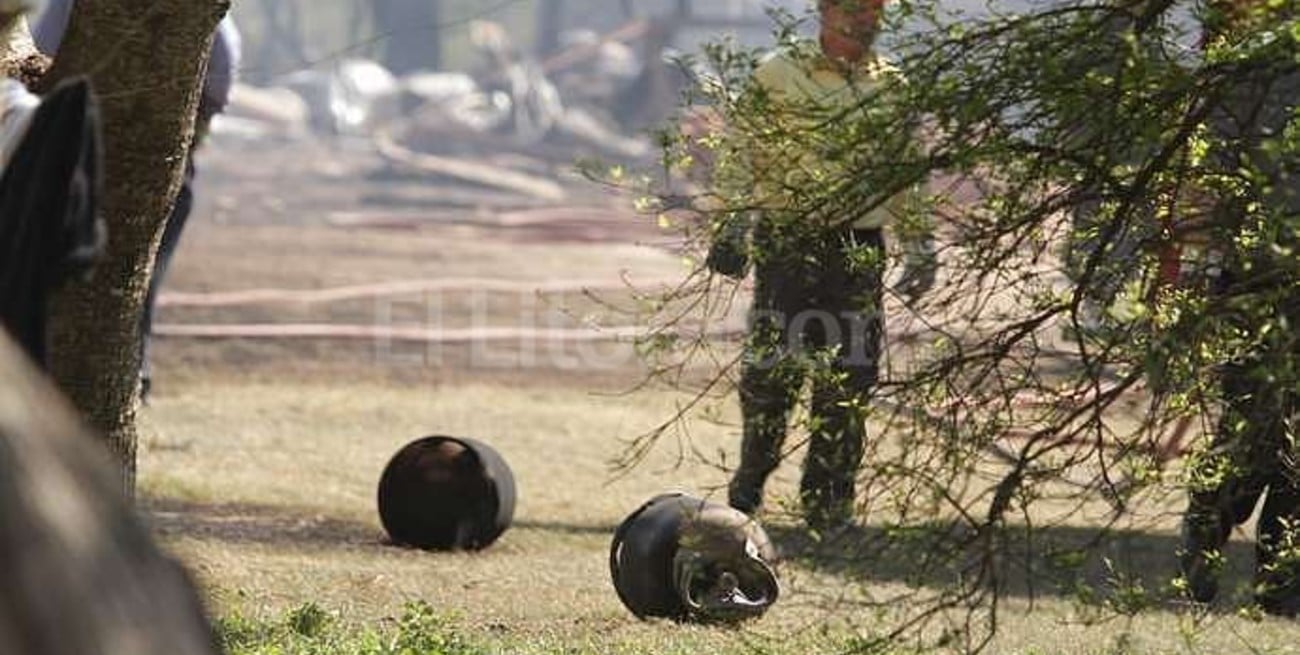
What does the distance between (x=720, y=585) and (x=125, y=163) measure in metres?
2.58

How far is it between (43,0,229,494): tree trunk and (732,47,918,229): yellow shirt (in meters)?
1.37

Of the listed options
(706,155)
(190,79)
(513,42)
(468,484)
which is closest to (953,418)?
(706,155)

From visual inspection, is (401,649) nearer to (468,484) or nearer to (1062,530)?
(468,484)

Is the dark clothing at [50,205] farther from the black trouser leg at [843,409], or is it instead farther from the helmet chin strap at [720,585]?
the helmet chin strap at [720,585]

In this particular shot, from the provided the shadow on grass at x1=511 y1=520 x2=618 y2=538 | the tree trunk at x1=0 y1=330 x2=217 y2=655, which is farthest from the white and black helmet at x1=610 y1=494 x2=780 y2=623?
the tree trunk at x1=0 y1=330 x2=217 y2=655

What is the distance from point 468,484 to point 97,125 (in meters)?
6.53

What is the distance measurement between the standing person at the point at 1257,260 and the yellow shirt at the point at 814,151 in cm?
70

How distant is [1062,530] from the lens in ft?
36.0

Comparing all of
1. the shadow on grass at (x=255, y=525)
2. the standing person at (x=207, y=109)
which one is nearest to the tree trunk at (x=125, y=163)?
the shadow on grass at (x=255, y=525)

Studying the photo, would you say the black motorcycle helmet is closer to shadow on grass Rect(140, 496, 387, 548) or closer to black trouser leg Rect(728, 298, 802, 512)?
shadow on grass Rect(140, 496, 387, 548)

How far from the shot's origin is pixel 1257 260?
6.29 m

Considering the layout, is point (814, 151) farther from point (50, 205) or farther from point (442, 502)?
point (442, 502)

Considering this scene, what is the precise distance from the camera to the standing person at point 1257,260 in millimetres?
5984

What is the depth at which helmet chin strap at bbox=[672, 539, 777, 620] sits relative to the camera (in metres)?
8.94
